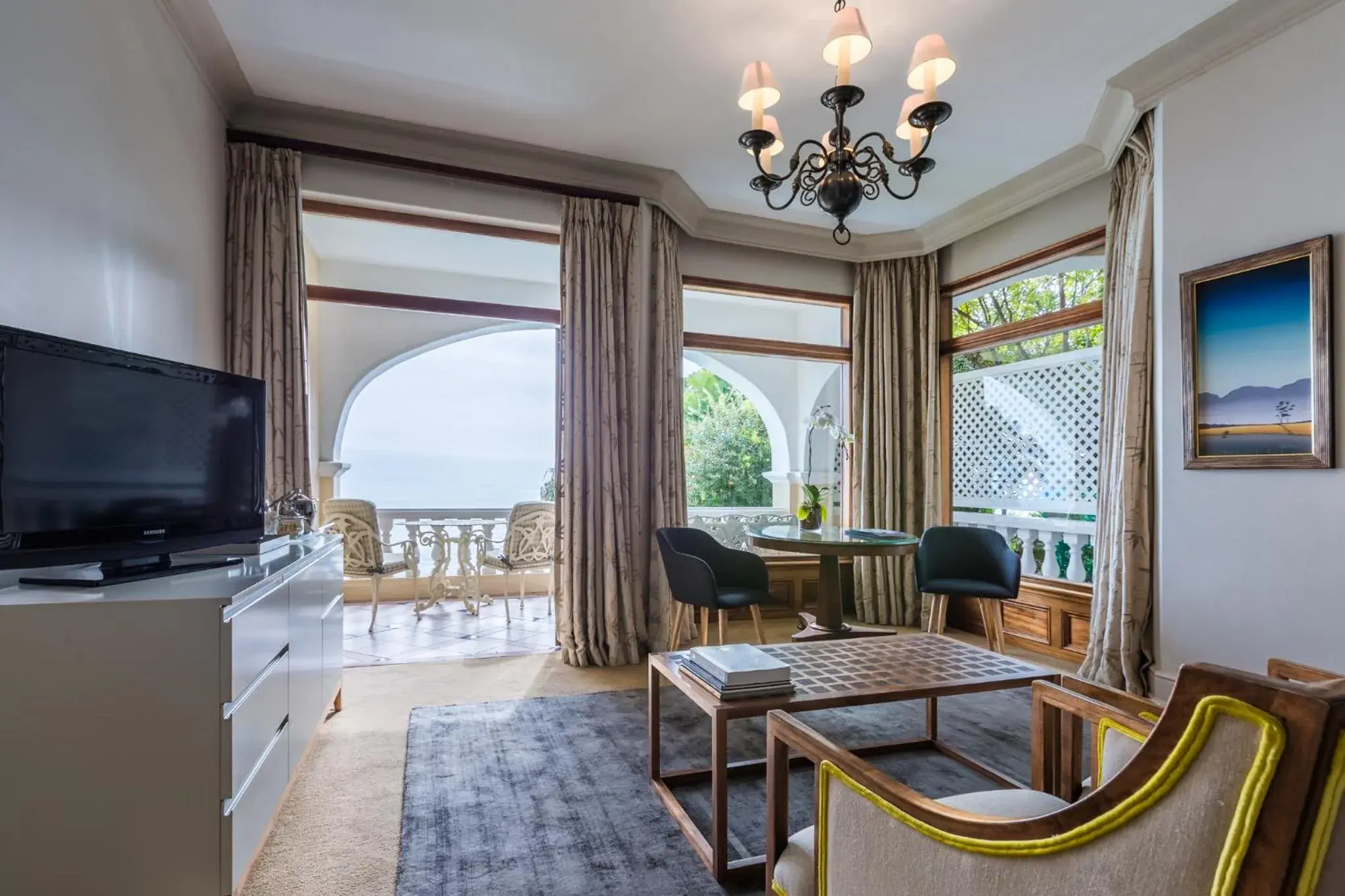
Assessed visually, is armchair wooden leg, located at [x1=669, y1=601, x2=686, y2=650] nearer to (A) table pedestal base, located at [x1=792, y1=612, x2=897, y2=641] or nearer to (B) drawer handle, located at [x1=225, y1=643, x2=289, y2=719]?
(A) table pedestal base, located at [x1=792, y1=612, x2=897, y2=641]

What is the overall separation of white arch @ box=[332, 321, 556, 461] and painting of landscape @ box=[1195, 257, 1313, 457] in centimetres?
452

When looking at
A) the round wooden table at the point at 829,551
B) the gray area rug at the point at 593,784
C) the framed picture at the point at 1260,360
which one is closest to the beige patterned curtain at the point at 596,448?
the gray area rug at the point at 593,784

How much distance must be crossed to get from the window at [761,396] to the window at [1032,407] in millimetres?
862

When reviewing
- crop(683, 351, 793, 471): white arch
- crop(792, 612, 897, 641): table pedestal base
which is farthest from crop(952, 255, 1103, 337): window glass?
crop(792, 612, 897, 641): table pedestal base

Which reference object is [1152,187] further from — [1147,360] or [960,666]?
[960,666]

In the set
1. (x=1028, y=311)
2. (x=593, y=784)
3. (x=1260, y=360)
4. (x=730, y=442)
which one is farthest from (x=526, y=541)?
(x=1260, y=360)

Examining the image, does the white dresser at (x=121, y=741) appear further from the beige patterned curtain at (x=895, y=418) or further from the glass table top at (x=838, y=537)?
the beige patterned curtain at (x=895, y=418)

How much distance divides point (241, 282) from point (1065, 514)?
461 cm

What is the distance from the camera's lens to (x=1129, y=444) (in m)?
3.23

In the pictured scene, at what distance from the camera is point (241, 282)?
3.29 meters

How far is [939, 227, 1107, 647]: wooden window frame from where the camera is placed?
3.90m

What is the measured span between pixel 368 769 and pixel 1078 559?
378 centimetres

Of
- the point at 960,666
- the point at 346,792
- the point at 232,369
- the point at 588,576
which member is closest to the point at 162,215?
the point at 232,369

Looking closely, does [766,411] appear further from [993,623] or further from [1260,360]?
[1260,360]
